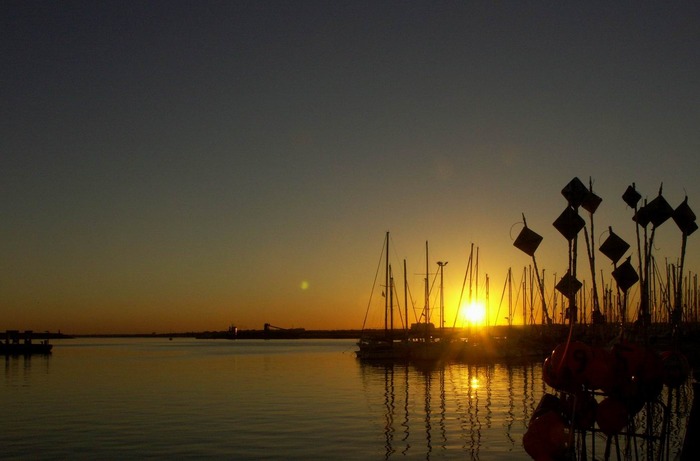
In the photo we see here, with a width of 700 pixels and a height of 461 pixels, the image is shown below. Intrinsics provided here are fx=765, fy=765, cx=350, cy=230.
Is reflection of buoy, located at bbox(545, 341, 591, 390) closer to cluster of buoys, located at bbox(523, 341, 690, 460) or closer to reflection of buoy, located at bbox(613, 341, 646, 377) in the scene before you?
cluster of buoys, located at bbox(523, 341, 690, 460)

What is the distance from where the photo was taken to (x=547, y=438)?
12805 mm

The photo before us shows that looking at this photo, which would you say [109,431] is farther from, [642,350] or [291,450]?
[642,350]

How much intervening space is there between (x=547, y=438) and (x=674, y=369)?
126 inches

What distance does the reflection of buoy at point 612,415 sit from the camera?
13.5 m

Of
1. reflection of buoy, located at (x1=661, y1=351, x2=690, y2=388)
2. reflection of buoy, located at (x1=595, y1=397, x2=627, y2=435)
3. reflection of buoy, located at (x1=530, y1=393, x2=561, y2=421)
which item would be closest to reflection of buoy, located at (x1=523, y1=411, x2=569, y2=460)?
reflection of buoy, located at (x1=530, y1=393, x2=561, y2=421)

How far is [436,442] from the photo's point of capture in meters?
28.2

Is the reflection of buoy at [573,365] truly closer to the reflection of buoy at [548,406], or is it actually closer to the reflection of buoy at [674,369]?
the reflection of buoy at [548,406]

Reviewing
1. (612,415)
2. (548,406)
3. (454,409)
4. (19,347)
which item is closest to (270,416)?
(454,409)

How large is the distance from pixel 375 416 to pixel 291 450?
1053 cm

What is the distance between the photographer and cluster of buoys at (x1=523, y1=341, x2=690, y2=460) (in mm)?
12875

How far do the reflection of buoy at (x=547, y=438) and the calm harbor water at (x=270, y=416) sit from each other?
12.6 metres

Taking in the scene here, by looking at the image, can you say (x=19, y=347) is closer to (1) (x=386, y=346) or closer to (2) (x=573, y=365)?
(1) (x=386, y=346)

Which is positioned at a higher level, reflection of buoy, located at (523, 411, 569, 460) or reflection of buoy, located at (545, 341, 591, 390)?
reflection of buoy, located at (545, 341, 591, 390)

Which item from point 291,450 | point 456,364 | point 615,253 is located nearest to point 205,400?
point 291,450
